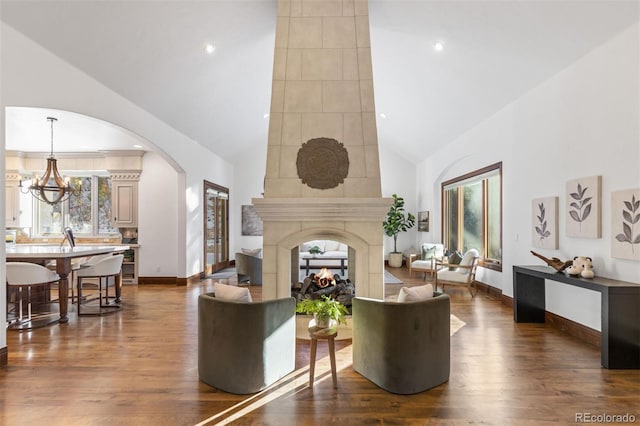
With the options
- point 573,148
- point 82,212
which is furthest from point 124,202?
point 573,148

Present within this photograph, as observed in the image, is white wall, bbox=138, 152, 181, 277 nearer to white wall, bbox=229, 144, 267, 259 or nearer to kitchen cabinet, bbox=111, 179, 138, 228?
kitchen cabinet, bbox=111, 179, 138, 228

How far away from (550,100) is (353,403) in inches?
182

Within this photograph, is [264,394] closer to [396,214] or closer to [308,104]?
[308,104]

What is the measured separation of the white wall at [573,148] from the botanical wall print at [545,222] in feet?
0.25

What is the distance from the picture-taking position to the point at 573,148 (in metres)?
4.29

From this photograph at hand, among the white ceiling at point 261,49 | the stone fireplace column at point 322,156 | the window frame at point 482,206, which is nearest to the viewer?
the white ceiling at point 261,49

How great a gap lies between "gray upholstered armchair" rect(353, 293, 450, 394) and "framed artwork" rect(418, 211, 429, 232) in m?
7.23

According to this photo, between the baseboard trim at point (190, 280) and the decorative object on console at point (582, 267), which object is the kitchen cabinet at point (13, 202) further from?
the decorative object on console at point (582, 267)

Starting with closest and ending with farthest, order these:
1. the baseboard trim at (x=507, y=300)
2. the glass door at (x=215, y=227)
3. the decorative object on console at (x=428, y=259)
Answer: the baseboard trim at (x=507, y=300), the decorative object on console at (x=428, y=259), the glass door at (x=215, y=227)

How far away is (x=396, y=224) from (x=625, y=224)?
6.98m

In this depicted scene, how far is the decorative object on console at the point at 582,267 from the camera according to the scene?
12.4 ft

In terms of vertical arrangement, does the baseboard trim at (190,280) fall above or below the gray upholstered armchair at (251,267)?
below

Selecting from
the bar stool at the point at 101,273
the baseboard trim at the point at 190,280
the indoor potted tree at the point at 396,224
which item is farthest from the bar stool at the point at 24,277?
the indoor potted tree at the point at 396,224

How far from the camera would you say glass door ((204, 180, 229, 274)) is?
28.8 feet
